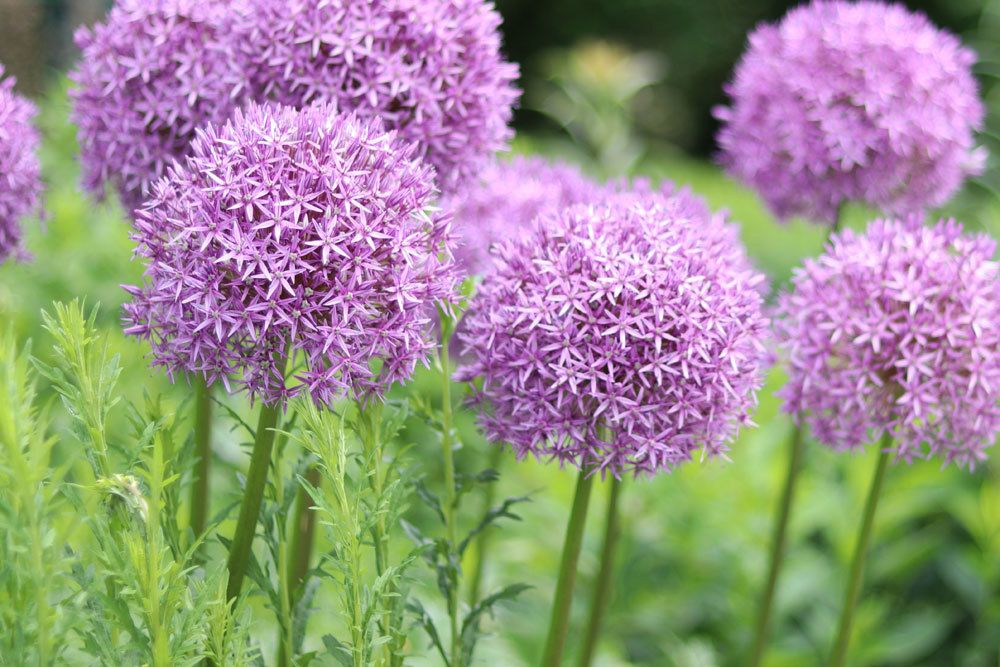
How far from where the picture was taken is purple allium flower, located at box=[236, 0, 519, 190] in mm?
1916

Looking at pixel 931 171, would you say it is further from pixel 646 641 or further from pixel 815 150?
pixel 646 641

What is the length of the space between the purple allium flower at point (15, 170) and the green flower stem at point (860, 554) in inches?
67.5

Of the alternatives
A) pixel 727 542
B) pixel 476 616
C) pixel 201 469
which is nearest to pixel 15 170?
pixel 201 469

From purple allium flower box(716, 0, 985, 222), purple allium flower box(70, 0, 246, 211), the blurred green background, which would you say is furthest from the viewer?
the blurred green background

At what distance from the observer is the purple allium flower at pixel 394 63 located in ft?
6.29

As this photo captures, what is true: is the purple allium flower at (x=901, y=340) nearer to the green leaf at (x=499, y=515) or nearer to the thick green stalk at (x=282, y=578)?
the green leaf at (x=499, y=515)

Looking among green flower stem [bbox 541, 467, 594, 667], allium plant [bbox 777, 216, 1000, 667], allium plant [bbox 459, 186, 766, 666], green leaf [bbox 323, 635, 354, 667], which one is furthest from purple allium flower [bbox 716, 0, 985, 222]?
green leaf [bbox 323, 635, 354, 667]

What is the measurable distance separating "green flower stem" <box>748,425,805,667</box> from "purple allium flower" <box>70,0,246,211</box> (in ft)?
5.23

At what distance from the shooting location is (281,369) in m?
1.63

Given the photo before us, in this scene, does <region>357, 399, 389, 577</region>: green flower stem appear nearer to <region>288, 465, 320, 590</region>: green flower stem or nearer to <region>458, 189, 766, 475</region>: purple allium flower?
<region>458, 189, 766, 475</region>: purple allium flower

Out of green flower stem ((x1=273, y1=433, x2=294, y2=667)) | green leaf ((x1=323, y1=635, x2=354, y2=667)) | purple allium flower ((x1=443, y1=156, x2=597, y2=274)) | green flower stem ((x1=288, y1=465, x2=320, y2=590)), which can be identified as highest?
purple allium flower ((x1=443, y1=156, x2=597, y2=274))

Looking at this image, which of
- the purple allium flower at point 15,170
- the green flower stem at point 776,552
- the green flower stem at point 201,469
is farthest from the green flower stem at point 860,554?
the purple allium flower at point 15,170

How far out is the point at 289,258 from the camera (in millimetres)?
1519

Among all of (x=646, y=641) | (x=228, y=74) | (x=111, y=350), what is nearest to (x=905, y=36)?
(x=228, y=74)
